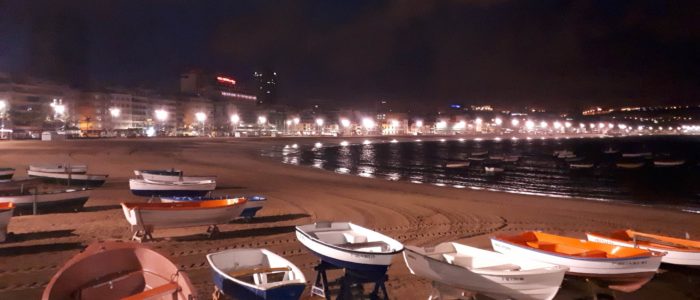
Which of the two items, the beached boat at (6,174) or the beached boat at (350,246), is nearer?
the beached boat at (350,246)

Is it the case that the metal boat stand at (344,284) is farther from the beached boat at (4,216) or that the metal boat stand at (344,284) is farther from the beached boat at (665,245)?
the beached boat at (4,216)

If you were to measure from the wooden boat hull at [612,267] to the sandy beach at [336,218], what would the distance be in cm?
39

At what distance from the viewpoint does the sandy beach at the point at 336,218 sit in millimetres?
9773

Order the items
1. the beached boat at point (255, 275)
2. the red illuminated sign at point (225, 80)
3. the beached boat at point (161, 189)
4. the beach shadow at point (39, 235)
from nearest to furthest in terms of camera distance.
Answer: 1. the beached boat at point (255, 275)
2. the beach shadow at point (39, 235)
3. the beached boat at point (161, 189)
4. the red illuminated sign at point (225, 80)

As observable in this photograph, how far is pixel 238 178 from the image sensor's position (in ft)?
94.7

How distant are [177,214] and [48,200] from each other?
19.1ft

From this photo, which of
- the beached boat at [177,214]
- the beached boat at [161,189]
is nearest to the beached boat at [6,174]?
the beached boat at [161,189]

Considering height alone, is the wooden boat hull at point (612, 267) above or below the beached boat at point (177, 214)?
below

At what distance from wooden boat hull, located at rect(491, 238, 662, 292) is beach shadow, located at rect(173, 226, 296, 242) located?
6.88 metres

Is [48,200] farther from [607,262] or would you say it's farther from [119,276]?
[607,262]

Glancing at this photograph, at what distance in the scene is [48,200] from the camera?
49.4 ft

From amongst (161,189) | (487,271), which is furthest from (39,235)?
(487,271)

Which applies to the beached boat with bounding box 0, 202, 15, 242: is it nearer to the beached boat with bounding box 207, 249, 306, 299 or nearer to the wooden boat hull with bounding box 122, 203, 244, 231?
the wooden boat hull with bounding box 122, 203, 244, 231

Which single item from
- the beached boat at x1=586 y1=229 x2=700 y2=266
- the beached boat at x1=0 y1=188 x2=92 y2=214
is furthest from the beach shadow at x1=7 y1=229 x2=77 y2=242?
the beached boat at x1=586 y1=229 x2=700 y2=266
